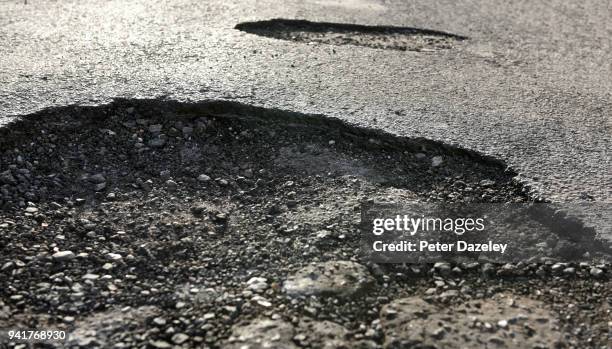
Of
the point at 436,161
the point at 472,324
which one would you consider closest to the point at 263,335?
the point at 472,324

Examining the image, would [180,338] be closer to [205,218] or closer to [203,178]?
[205,218]

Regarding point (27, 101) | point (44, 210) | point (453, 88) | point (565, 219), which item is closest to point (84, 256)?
point (44, 210)

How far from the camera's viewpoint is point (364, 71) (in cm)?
431

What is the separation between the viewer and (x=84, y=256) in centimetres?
275

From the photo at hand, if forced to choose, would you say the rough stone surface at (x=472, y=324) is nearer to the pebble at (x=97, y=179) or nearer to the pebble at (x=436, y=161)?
the pebble at (x=436, y=161)

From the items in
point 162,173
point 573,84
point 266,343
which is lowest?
point 266,343

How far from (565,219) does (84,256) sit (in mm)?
2021

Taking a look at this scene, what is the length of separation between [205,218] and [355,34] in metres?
2.38

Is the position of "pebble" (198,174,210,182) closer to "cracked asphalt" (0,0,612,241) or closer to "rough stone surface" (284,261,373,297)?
"cracked asphalt" (0,0,612,241)

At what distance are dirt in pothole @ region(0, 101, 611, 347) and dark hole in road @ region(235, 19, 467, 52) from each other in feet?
4.39

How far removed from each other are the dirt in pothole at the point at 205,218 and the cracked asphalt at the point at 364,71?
18cm

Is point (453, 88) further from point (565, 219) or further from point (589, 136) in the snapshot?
point (565, 219)

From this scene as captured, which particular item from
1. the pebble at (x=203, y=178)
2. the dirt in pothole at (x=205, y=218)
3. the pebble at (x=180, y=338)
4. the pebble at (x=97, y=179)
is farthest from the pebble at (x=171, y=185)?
the pebble at (x=180, y=338)

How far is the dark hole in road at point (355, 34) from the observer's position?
15.7ft
